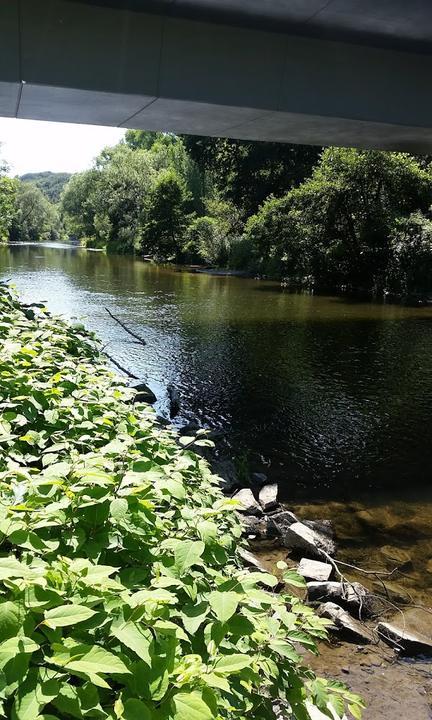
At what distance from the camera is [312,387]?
11.3m

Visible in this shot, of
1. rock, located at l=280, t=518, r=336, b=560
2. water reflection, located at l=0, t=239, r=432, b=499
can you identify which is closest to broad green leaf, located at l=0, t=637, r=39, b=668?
rock, located at l=280, t=518, r=336, b=560

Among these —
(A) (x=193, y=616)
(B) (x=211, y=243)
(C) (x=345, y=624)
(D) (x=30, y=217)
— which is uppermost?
(D) (x=30, y=217)

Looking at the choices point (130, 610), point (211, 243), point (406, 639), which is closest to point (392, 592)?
point (406, 639)

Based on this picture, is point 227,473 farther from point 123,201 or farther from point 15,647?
point 123,201

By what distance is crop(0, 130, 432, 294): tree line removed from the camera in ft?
85.4

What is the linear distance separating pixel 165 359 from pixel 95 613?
37.2 ft

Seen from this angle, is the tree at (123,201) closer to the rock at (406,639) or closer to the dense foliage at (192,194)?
the dense foliage at (192,194)

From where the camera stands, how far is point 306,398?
10.6m

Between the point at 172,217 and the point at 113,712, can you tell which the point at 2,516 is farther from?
the point at 172,217

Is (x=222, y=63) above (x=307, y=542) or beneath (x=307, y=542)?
above

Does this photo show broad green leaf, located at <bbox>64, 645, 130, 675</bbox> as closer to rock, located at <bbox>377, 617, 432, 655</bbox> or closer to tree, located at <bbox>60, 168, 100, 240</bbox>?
rock, located at <bbox>377, 617, 432, 655</bbox>

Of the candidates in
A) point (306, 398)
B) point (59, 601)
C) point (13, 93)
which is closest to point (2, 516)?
point (59, 601)

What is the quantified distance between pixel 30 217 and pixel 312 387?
113 m

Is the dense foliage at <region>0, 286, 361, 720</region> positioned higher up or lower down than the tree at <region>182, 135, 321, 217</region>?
lower down
